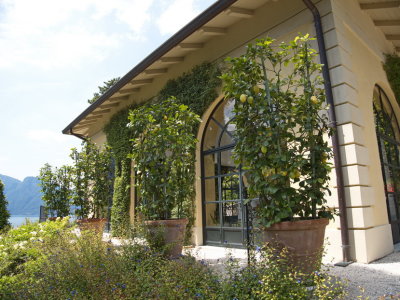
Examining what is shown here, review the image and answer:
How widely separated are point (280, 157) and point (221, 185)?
10.6ft

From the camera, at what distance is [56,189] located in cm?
867

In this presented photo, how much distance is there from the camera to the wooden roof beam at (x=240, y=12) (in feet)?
16.9

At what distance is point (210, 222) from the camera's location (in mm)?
6023

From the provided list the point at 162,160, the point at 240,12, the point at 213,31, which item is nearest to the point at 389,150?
the point at 240,12

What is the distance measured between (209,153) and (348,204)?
3.03 metres

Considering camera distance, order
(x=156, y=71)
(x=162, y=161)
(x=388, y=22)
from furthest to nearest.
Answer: (x=156, y=71), (x=388, y=22), (x=162, y=161)

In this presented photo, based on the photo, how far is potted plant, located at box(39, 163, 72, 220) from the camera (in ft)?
28.0

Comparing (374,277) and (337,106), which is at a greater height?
(337,106)

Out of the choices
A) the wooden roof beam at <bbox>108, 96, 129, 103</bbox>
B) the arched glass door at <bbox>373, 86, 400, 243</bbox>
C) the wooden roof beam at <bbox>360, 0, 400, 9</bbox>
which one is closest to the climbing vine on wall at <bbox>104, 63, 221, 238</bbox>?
the wooden roof beam at <bbox>108, 96, 129, 103</bbox>

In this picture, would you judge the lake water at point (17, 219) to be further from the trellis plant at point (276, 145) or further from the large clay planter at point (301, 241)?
the large clay planter at point (301, 241)

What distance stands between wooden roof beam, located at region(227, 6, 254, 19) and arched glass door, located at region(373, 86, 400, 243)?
3.02 metres

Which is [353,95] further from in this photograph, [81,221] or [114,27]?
[81,221]

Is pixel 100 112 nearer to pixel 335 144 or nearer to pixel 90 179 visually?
pixel 90 179

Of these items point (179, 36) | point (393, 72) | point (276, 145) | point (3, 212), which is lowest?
point (3, 212)
